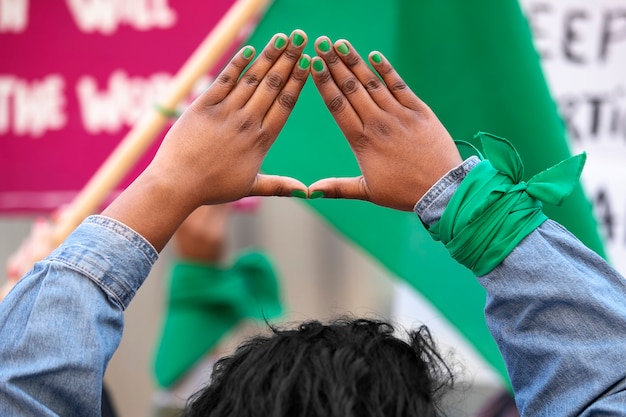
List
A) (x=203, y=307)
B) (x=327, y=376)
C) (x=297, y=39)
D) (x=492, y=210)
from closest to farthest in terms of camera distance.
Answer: (x=327, y=376)
(x=492, y=210)
(x=297, y=39)
(x=203, y=307)

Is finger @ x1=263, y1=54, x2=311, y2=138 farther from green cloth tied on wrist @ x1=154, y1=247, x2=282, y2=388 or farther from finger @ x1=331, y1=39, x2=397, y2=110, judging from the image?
green cloth tied on wrist @ x1=154, y1=247, x2=282, y2=388

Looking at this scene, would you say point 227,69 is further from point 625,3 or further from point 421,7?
point 625,3

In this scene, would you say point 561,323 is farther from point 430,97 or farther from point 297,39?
point 430,97

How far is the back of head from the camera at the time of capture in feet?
2.79

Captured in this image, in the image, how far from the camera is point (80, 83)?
2.95 m

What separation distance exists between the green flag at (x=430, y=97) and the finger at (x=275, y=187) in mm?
668

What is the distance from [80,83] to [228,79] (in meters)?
2.01

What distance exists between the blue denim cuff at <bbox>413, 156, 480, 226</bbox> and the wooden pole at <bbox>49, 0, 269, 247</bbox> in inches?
34.2

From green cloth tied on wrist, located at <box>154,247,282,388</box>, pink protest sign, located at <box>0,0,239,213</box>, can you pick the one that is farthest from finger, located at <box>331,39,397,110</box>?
pink protest sign, located at <box>0,0,239,213</box>

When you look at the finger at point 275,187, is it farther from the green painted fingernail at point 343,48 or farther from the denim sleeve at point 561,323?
the denim sleeve at point 561,323

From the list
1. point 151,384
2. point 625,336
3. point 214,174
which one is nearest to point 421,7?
point 214,174

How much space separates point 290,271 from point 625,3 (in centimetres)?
181

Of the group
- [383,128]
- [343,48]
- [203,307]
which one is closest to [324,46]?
[343,48]

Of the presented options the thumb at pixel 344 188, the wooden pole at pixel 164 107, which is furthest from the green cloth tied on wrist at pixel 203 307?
the thumb at pixel 344 188
